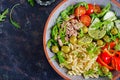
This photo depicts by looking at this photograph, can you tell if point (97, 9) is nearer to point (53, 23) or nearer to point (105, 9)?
point (105, 9)

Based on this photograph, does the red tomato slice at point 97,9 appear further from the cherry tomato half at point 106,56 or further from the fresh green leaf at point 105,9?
the cherry tomato half at point 106,56

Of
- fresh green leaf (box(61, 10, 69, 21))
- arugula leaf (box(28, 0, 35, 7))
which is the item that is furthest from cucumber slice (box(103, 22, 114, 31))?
arugula leaf (box(28, 0, 35, 7))

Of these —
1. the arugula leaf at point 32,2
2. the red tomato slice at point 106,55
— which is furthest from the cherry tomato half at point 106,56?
the arugula leaf at point 32,2

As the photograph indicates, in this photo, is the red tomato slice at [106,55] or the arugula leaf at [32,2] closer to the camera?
the red tomato slice at [106,55]

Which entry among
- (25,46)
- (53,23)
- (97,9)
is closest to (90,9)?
(97,9)

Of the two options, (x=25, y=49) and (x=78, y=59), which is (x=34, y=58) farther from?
(x=78, y=59)

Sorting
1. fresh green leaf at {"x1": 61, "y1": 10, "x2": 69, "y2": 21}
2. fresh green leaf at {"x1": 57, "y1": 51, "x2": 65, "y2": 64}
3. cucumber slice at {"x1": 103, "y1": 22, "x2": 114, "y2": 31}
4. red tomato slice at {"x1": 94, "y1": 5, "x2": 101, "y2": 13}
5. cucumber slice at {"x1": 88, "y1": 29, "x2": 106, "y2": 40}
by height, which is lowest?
fresh green leaf at {"x1": 57, "y1": 51, "x2": 65, "y2": 64}

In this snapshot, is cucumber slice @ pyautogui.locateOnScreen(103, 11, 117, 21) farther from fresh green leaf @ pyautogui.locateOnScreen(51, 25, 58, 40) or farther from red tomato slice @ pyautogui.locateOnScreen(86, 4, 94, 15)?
fresh green leaf @ pyautogui.locateOnScreen(51, 25, 58, 40)

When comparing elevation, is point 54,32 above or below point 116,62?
above

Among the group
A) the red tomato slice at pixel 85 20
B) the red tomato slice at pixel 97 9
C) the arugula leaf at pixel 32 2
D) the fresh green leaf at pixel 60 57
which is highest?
the arugula leaf at pixel 32 2

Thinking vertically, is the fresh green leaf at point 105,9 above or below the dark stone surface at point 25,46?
above
